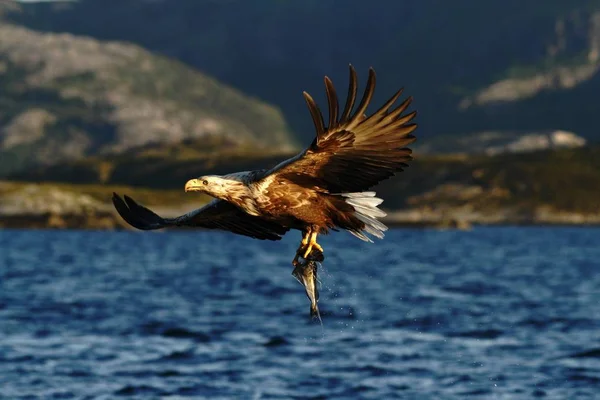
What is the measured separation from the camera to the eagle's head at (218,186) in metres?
14.6

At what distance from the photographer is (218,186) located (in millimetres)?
14648

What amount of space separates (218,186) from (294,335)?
98.1 feet

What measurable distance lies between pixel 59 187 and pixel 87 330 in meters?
144

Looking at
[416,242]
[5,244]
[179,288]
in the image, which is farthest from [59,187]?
[179,288]

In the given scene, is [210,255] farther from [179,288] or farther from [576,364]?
[576,364]

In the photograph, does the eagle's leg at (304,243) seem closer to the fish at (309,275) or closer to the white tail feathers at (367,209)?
the fish at (309,275)

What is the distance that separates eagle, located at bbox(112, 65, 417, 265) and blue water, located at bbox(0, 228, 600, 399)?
621 inches

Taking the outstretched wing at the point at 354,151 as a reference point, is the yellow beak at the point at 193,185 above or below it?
below

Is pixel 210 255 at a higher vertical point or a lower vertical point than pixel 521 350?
higher

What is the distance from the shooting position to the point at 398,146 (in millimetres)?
14867

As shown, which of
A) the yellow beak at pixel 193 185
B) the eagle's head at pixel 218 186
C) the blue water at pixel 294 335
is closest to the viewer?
the yellow beak at pixel 193 185

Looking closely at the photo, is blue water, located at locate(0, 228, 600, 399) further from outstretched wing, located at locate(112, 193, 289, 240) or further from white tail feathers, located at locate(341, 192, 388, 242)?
white tail feathers, located at locate(341, 192, 388, 242)

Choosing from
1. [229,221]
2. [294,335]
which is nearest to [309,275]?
[229,221]

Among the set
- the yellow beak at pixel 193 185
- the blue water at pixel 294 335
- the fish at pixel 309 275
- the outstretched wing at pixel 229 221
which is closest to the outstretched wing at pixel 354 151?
the yellow beak at pixel 193 185
